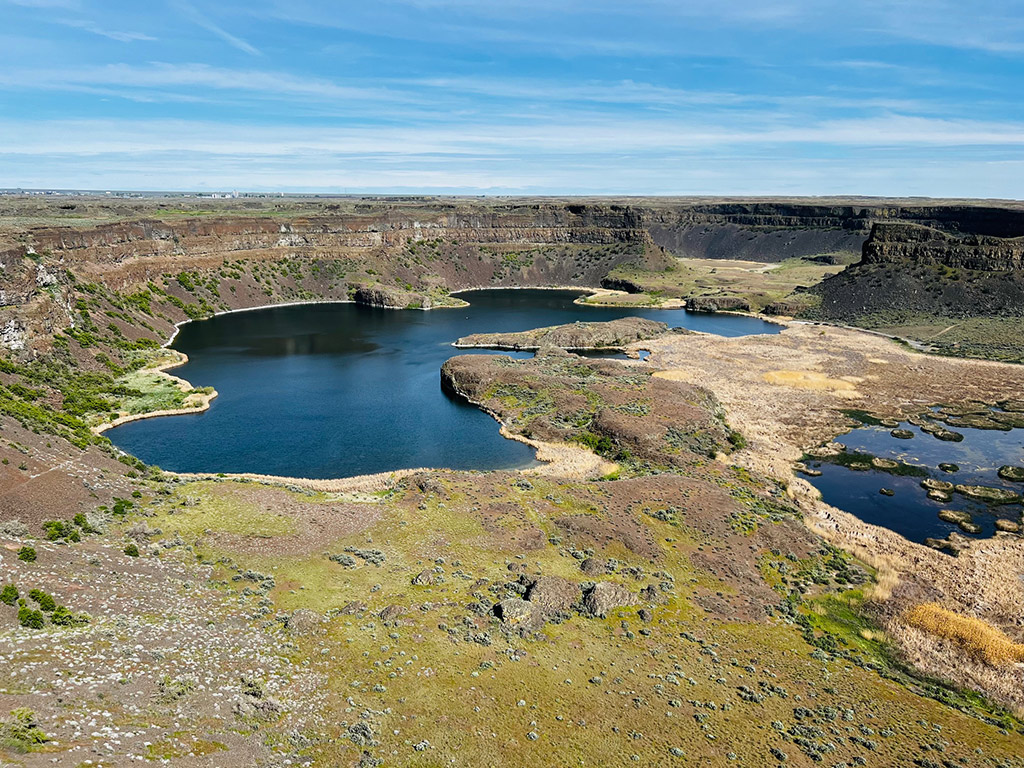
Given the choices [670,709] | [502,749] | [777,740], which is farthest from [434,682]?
[777,740]

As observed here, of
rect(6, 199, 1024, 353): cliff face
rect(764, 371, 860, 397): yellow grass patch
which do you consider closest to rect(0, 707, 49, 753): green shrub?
rect(6, 199, 1024, 353): cliff face

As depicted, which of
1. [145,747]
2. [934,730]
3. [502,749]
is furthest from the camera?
[934,730]

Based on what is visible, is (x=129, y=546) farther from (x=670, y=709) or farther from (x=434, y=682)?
(x=670, y=709)

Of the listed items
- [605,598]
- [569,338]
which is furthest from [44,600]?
[569,338]

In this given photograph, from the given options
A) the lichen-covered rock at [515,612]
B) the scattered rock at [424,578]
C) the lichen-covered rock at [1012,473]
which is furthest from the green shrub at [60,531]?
the lichen-covered rock at [1012,473]

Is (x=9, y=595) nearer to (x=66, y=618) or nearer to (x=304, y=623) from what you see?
(x=66, y=618)

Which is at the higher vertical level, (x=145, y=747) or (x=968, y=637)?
(x=145, y=747)
